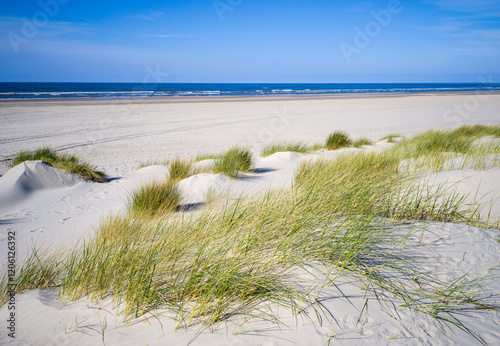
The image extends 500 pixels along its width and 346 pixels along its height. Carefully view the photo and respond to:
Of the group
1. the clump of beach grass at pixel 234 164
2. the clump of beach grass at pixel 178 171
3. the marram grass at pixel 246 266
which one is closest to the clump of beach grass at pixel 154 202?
the marram grass at pixel 246 266

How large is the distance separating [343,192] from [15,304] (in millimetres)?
2707

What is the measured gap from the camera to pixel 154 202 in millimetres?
3635

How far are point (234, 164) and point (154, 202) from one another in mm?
2189

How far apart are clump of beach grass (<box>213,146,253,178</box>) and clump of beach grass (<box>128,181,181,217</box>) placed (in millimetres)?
1680

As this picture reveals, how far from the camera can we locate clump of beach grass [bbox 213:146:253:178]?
17.9 ft

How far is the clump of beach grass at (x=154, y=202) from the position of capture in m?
3.52

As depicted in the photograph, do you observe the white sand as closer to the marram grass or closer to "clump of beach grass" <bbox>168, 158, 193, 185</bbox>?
the marram grass

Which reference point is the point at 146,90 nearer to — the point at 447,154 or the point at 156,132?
the point at 156,132

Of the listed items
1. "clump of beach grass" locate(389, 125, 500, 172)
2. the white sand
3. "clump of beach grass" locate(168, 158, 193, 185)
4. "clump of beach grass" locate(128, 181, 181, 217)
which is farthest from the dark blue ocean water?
"clump of beach grass" locate(389, 125, 500, 172)

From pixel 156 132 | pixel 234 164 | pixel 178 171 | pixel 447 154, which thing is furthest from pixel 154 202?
pixel 156 132

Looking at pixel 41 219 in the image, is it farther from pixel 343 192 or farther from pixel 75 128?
pixel 75 128

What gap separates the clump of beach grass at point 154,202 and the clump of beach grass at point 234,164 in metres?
1.68

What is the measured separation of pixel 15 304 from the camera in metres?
1.84

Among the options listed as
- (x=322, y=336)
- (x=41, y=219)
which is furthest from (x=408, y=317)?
(x=41, y=219)
